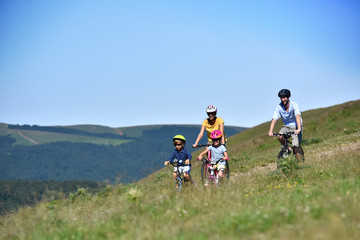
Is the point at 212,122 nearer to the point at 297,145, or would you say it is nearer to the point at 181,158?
the point at 181,158

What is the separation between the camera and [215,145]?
10.6 m

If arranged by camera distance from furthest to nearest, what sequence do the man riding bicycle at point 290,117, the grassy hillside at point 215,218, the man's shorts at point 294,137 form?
the man's shorts at point 294,137, the man riding bicycle at point 290,117, the grassy hillside at point 215,218

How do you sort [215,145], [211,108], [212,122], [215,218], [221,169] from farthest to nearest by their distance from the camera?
[212,122], [211,108], [215,145], [221,169], [215,218]

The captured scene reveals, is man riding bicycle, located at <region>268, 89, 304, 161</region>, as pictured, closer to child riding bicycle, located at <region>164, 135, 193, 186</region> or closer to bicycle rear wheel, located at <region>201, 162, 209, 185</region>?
bicycle rear wheel, located at <region>201, 162, 209, 185</region>

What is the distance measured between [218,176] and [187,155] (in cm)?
102

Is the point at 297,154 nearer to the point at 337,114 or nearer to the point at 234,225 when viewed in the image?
the point at 234,225

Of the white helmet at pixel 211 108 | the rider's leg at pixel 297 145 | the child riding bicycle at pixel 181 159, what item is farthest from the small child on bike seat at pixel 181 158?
the rider's leg at pixel 297 145

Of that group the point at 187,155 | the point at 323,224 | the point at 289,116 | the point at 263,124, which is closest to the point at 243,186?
the point at 187,155

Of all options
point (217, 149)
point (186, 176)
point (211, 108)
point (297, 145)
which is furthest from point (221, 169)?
point (297, 145)

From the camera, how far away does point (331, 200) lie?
5.86 m

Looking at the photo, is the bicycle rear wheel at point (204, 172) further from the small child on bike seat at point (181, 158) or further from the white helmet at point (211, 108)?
the white helmet at point (211, 108)

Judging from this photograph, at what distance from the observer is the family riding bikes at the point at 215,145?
1049 centimetres

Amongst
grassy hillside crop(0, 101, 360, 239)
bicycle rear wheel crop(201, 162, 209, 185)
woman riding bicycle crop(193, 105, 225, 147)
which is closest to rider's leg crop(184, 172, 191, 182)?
bicycle rear wheel crop(201, 162, 209, 185)

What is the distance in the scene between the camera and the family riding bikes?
1049cm
